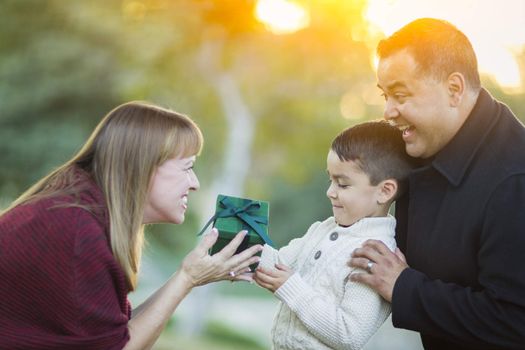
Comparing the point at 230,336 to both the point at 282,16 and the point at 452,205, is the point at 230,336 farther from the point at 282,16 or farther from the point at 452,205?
the point at 452,205

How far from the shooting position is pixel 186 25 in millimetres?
13648

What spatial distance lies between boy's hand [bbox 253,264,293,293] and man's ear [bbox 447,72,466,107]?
3.01ft

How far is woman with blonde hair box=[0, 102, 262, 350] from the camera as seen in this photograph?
9.13 feet

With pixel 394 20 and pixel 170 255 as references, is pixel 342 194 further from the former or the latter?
pixel 170 255

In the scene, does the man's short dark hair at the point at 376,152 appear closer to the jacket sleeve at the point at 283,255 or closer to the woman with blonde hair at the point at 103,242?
the jacket sleeve at the point at 283,255

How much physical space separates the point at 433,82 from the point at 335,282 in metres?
0.86

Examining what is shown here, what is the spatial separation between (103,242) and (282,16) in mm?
10826

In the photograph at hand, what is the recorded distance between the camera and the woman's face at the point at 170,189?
10.2 feet

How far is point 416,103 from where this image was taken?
3.00 m

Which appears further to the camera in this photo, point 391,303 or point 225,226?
point 225,226

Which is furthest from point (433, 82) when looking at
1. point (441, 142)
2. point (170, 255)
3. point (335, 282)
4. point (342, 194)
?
point (170, 255)

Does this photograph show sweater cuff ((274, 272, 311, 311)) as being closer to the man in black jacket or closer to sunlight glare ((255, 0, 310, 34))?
the man in black jacket

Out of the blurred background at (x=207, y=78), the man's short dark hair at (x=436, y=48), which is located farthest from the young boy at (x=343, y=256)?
the blurred background at (x=207, y=78)

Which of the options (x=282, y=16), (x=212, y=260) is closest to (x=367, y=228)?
(x=212, y=260)
